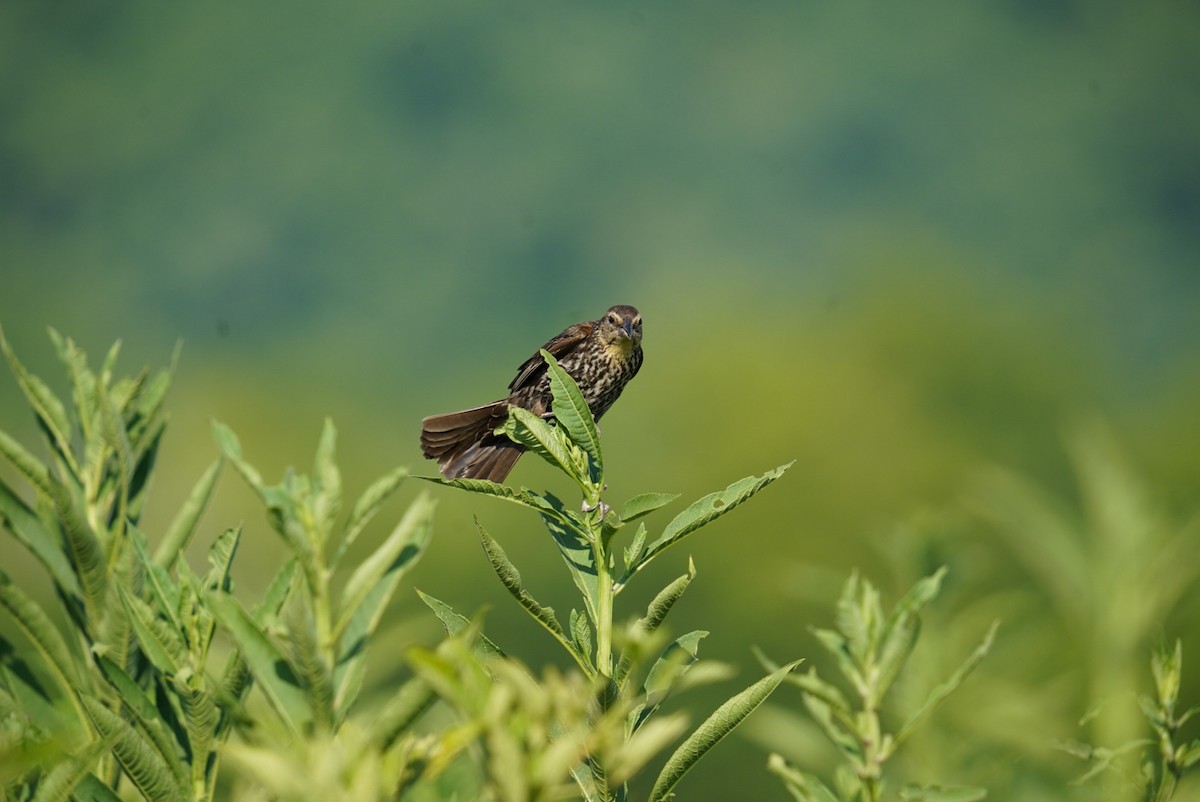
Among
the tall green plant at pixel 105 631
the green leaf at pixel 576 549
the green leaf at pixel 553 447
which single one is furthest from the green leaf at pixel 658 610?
the tall green plant at pixel 105 631

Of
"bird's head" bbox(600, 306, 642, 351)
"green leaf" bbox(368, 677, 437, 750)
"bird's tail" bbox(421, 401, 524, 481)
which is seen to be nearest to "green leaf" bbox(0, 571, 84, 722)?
"green leaf" bbox(368, 677, 437, 750)

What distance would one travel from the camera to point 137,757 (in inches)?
60.6

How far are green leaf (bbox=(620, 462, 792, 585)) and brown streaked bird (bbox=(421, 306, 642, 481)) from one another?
3619 mm

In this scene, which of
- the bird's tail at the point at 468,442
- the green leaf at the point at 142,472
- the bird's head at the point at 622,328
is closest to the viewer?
the green leaf at the point at 142,472

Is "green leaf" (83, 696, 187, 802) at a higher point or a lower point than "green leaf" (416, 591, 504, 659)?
lower

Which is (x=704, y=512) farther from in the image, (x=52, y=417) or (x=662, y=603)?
(x=52, y=417)

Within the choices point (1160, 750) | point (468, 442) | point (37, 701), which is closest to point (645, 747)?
point (37, 701)

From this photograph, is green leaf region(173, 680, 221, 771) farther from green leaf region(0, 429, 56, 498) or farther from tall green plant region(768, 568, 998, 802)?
tall green plant region(768, 568, 998, 802)

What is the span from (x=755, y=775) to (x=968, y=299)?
26.0m

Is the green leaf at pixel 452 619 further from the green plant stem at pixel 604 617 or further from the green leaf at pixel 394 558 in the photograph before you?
the green leaf at pixel 394 558

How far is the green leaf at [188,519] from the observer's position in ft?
6.81

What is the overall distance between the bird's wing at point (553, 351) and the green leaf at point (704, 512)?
432cm

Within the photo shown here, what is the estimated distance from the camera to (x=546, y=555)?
18219mm

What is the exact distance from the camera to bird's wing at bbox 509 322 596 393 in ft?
20.8
